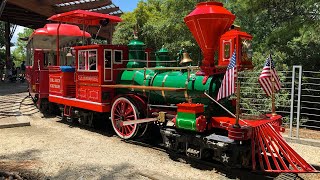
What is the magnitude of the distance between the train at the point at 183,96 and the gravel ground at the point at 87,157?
376mm

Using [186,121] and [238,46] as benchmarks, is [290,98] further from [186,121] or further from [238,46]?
[186,121]

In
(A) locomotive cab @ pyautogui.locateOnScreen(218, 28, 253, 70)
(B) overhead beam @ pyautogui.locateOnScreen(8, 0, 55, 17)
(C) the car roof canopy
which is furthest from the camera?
(B) overhead beam @ pyautogui.locateOnScreen(8, 0, 55, 17)

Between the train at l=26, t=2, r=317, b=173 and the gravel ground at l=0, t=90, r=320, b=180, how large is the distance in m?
0.38

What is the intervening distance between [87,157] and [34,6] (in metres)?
17.8

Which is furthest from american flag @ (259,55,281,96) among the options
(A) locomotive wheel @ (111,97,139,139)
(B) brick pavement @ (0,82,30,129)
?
(B) brick pavement @ (0,82,30,129)

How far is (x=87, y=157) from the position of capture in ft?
22.6

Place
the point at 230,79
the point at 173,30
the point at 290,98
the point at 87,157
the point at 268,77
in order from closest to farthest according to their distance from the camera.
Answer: the point at 230,79
the point at 268,77
the point at 87,157
the point at 290,98
the point at 173,30

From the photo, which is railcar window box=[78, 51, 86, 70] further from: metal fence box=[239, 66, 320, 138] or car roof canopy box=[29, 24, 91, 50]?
metal fence box=[239, 66, 320, 138]

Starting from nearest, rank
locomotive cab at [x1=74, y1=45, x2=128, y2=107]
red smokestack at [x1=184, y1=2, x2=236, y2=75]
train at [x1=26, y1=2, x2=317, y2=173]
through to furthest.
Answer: train at [x1=26, y1=2, x2=317, y2=173]
red smokestack at [x1=184, y1=2, x2=236, y2=75]
locomotive cab at [x1=74, y1=45, x2=128, y2=107]

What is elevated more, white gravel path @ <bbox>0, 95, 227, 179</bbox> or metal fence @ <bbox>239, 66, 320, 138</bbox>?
metal fence @ <bbox>239, 66, 320, 138</bbox>

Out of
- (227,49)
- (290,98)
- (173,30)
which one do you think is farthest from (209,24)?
(173,30)

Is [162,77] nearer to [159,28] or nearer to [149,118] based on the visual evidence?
[149,118]

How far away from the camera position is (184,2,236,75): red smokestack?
6.06m

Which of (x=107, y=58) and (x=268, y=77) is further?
(x=107, y=58)
